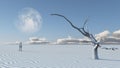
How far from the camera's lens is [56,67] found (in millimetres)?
11375

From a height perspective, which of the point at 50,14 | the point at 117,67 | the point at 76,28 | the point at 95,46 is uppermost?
the point at 50,14

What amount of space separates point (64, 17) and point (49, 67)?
5.81 metres

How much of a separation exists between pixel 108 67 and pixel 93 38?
5023 millimetres

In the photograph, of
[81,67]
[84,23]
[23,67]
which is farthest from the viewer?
[84,23]

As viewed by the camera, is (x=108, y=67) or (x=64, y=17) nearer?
(x=108, y=67)

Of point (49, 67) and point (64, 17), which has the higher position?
point (64, 17)

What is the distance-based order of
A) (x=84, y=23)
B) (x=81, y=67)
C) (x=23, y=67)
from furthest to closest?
(x=84, y=23)
(x=81, y=67)
(x=23, y=67)

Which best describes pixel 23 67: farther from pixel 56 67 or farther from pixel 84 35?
pixel 84 35

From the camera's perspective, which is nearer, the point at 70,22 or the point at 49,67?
the point at 49,67

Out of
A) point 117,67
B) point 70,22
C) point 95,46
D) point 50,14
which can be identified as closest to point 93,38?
point 95,46

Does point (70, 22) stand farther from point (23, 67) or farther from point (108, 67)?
point (23, 67)

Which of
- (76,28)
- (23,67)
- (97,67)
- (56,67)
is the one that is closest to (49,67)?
(56,67)

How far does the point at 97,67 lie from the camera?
11.8 metres

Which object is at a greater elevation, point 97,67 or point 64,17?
point 64,17
